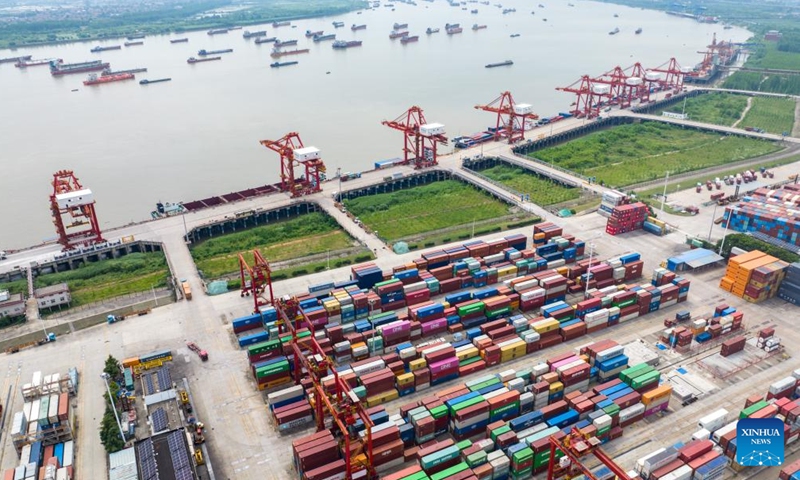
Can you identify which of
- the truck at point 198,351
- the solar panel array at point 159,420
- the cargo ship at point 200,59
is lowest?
the truck at point 198,351

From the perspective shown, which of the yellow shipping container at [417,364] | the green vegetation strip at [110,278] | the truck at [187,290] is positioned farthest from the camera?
the green vegetation strip at [110,278]

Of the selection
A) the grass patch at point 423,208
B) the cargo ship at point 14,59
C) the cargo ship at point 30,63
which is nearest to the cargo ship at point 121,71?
the cargo ship at point 30,63

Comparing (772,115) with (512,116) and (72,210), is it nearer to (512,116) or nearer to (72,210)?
(512,116)

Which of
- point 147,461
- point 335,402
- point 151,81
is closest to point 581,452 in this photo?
point 335,402

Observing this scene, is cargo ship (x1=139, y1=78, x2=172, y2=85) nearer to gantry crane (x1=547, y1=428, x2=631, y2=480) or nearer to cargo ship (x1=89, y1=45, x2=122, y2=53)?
cargo ship (x1=89, y1=45, x2=122, y2=53)

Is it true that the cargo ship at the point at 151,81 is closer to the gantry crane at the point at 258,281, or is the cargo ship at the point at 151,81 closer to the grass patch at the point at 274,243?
the grass patch at the point at 274,243

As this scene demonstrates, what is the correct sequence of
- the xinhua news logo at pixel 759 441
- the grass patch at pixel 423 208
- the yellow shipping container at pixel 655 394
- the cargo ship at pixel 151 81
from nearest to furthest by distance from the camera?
the xinhua news logo at pixel 759 441
the yellow shipping container at pixel 655 394
the grass patch at pixel 423 208
the cargo ship at pixel 151 81
